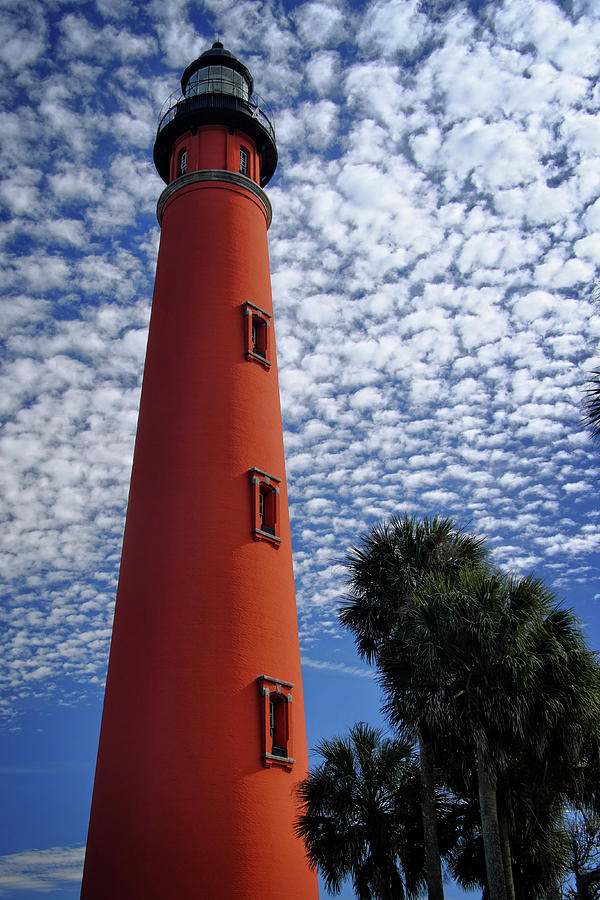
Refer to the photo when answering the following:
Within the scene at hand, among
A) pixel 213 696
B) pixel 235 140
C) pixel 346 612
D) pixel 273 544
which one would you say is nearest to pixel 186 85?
pixel 235 140

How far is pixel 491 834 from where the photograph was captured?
14.8m

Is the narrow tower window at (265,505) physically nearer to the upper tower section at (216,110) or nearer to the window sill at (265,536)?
the window sill at (265,536)

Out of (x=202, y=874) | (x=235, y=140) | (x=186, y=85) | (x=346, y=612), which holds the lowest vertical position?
(x=202, y=874)

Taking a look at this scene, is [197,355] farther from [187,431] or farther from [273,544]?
[273,544]

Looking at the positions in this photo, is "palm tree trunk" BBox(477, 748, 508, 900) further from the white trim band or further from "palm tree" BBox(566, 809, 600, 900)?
the white trim band

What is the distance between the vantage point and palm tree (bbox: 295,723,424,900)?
16016mm

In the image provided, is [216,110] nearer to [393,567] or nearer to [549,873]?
[393,567]

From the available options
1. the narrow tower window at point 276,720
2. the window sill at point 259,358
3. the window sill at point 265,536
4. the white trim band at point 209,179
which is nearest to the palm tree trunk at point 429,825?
the narrow tower window at point 276,720

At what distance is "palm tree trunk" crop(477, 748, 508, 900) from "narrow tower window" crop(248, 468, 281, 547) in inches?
272

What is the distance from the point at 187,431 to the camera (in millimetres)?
19641

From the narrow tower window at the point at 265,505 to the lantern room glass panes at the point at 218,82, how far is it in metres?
12.7

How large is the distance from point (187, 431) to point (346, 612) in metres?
5.84

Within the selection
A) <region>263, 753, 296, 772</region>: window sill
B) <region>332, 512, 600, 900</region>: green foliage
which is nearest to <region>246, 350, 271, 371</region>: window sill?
<region>332, 512, 600, 900</region>: green foliage

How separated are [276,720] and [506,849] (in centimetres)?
529
